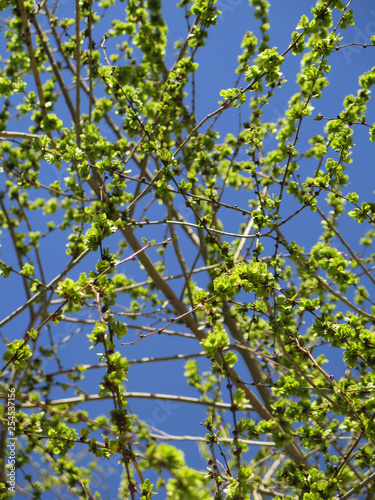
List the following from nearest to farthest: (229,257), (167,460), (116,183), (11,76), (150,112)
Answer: (167,460), (229,257), (116,183), (150,112), (11,76)

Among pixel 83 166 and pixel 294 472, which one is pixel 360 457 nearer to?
pixel 294 472

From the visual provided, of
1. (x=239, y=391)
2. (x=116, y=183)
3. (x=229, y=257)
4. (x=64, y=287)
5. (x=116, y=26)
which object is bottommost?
(x=239, y=391)

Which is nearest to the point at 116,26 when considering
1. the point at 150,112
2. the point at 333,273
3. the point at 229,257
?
the point at 150,112

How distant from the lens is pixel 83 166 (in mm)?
2799

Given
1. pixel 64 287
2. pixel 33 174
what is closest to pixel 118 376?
pixel 64 287

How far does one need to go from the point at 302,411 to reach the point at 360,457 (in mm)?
473

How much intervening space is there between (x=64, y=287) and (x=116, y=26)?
3504 millimetres

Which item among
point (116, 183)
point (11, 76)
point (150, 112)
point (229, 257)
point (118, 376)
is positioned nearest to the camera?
point (118, 376)

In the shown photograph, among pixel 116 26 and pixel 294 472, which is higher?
pixel 116 26

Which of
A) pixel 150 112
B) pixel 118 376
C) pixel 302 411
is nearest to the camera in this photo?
pixel 118 376

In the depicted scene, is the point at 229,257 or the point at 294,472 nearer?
the point at 229,257

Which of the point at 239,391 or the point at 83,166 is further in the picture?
the point at 83,166

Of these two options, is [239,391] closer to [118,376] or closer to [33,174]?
[118,376]

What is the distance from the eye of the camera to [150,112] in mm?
4051
